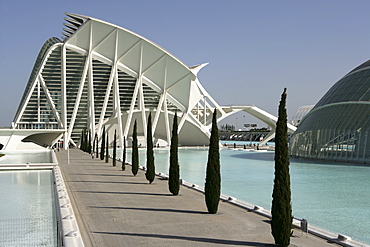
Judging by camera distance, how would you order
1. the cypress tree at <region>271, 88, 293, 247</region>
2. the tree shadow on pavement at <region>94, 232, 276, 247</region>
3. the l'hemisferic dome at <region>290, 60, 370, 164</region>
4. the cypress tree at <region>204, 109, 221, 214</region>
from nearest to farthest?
1. the cypress tree at <region>271, 88, 293, 247</region>
2. the tree shadow on pavement at <region>94, 232, 276, 247</region>
3. the cypress tree at <region>204, 109, 221, 214</region>
4. the l'hemisferic dome at <region>290, 60, 370, 164</region>

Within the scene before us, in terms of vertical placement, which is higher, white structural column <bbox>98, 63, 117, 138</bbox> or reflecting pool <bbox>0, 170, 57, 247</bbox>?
white structural column <bbox>98, 63, 117, 138</bbox>

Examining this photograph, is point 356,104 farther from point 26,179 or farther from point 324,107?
point 26,179

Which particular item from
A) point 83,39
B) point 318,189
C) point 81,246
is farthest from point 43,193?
point 83,39

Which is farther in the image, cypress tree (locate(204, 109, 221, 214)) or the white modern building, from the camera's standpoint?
the white modern building

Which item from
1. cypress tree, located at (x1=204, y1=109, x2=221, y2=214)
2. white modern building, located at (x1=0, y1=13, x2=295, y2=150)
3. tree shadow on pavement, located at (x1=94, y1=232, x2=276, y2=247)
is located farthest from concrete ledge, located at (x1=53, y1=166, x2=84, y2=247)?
white modern building, located at (x1=0, y1=13, x2=295, y2=150)

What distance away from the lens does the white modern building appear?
68125mm

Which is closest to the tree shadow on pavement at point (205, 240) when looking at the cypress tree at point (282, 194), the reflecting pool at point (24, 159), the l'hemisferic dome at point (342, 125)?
the cypress tree at point (282, 194)

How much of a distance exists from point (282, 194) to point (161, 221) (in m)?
4.60

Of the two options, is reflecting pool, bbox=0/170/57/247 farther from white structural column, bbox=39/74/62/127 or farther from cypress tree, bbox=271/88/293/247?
white structural column, bbox=39/74/62/127

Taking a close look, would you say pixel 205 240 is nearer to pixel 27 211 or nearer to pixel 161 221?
pixel 161 221

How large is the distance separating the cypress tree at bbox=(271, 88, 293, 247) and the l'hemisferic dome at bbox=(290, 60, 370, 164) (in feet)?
95.7

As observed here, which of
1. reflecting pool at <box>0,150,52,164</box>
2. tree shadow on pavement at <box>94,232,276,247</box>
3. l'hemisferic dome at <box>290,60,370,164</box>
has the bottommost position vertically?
tree shadow on pavement at <box>94,232,276,247</box>

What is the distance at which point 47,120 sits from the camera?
229 ft

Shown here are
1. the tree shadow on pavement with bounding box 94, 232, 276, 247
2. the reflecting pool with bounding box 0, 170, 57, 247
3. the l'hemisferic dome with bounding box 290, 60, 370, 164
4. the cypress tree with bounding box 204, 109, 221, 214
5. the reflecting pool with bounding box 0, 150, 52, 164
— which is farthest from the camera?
the reflecting pool with bounding box 0, 150, 52, 164
